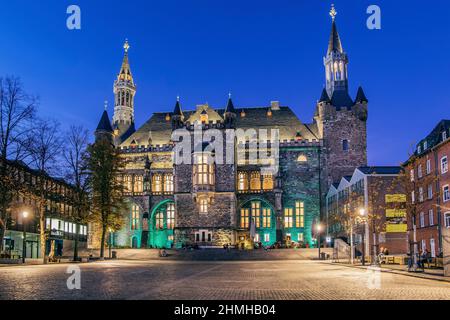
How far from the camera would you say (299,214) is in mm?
69812

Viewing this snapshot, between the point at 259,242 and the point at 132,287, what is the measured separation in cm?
4877

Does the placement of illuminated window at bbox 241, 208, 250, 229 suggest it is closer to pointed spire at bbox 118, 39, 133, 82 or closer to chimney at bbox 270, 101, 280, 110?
chimney at bbox 270, 101, 280, 110

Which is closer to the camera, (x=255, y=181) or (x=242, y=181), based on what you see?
(x=255, y=181)

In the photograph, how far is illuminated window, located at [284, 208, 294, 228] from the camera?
229 feet

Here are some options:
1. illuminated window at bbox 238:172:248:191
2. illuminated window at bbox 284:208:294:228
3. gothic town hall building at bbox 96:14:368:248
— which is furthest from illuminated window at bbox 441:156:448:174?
illuminated window at bbox 238:172:248:191

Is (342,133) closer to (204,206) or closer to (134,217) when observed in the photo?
(204,206)

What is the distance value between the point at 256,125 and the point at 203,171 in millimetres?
13603

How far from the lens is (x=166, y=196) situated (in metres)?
71.2

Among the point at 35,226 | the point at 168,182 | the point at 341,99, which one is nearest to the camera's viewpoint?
the point at 35,226

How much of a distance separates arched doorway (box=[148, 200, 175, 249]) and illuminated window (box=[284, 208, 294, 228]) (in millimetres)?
15463

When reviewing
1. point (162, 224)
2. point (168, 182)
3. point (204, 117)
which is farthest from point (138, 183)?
point (204, 117)

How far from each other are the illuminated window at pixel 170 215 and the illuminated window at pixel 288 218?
50.8ft

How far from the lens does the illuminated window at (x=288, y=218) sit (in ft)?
229
